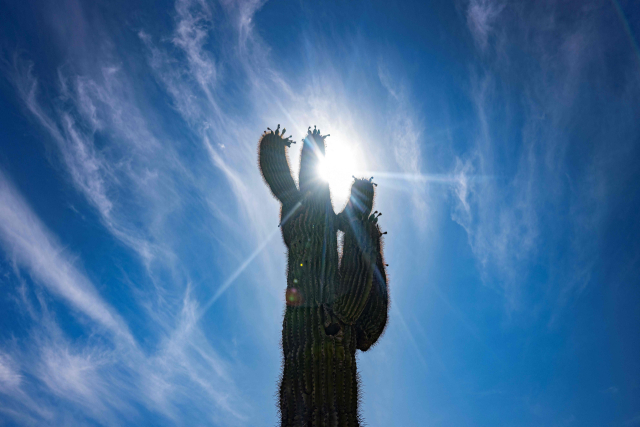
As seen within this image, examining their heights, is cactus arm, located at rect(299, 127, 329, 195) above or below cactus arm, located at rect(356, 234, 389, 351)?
above

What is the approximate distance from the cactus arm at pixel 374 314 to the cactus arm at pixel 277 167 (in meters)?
1.87

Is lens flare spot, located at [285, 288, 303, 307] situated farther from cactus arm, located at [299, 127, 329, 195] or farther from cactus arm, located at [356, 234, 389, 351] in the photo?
cactus arm, located at [299, 127, 329, 195]

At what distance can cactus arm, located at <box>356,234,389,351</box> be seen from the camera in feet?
16.5

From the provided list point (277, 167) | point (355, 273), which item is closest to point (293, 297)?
point (355, 273)

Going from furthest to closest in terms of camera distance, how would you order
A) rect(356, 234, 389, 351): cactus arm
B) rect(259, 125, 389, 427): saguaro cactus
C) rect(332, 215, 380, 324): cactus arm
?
1. rect(356, 234, 389, 351): cactus arm
2. rect(332, 215, 380, 324): cactus arm
3. rect(259, 125, 389, 427): saguaro cactus

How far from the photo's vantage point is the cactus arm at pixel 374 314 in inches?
198

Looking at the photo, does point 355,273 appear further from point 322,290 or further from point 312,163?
point 312,163

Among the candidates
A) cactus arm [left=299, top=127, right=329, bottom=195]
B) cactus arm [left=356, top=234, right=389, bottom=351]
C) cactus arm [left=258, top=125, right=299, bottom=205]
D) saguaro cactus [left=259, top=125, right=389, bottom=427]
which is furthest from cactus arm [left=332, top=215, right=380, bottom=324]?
cactus arm [left=258, top=125, right=299, bottom=205]

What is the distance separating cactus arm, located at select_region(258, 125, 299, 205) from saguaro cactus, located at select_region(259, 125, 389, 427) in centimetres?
2

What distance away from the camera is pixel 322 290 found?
4.61 metres

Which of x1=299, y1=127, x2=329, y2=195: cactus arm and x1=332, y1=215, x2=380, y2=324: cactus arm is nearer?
x1=332, y1=215, x2=380, y2=324: cactus arm

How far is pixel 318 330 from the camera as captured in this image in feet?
14.2

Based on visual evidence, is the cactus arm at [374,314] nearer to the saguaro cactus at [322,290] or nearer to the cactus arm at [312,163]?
the saguaro cactus at [322,290]

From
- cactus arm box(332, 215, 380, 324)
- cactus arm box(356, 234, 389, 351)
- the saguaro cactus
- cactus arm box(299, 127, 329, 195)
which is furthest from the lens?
cactus arm box(299, 127, 329, 195)
